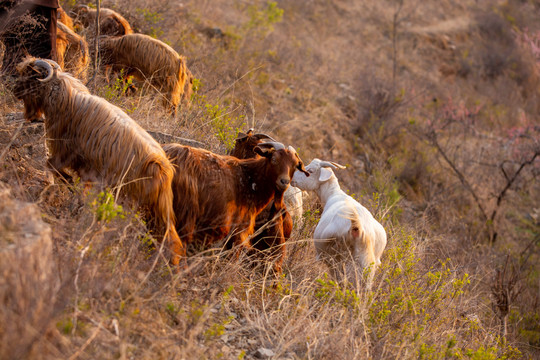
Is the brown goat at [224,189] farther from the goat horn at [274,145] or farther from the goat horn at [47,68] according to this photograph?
the goat horn at [47,68]

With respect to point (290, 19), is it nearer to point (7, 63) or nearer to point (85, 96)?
point (7, 63)

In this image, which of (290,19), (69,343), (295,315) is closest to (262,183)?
(295,315)

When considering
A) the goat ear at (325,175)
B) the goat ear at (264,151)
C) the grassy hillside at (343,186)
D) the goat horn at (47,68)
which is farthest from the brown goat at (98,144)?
the goat ear at (325,175)

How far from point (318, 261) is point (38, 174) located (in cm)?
281

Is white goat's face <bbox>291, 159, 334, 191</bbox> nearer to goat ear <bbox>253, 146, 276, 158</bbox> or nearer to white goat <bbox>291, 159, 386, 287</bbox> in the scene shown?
white goat <bbox>291, 159, 386, 287</bbox>

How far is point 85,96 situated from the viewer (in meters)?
4.67

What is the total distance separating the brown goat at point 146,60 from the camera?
842cm

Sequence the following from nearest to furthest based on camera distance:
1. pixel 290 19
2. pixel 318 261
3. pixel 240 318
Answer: pixel 240 318, pixel 318 261, pixel 290 19

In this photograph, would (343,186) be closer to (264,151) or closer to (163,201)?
(264,151)

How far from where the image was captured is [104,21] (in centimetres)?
911

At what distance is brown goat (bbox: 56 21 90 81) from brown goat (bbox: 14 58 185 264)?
7.34ft

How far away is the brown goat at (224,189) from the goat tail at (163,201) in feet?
0.59

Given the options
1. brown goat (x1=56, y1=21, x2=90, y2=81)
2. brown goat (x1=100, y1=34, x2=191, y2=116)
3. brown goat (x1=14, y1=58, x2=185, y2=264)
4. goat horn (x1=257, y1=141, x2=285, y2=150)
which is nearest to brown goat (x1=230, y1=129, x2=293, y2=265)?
goat horn (x1=257, y1=141, x2=285, y2=150)

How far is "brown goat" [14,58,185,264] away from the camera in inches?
169
